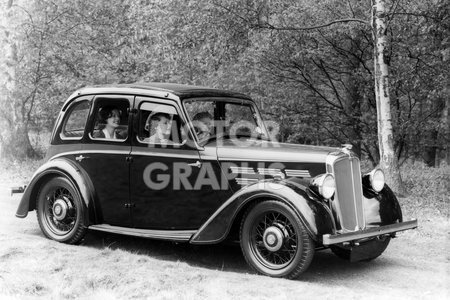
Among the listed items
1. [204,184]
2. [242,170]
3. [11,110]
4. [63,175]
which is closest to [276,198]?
[242,170]

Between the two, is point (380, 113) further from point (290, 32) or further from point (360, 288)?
point (360, 288)

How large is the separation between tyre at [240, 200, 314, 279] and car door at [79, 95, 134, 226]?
1652mm

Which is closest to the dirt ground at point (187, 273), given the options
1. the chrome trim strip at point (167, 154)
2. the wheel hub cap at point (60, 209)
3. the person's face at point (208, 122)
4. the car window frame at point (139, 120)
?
the wheel hub cap at point (60, 209)

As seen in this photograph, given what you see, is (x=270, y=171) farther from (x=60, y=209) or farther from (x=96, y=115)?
(x=60, y=209)

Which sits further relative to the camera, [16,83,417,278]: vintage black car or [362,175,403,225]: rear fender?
[362,175,403,225]: rear fender

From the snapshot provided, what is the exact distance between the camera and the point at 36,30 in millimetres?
15836

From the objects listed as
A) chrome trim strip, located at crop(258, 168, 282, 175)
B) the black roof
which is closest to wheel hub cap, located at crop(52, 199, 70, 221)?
the black roof

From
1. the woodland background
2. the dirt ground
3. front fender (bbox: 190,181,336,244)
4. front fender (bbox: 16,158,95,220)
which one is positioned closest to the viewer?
the dirt ground

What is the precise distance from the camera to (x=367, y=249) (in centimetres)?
566

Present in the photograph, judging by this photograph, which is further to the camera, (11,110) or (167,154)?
(11,110)

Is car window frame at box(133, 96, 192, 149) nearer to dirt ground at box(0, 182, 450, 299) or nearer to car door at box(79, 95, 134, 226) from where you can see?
car door at box(79, 95, 134, 226)

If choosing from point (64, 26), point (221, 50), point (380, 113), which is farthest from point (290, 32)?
point (64, 26)

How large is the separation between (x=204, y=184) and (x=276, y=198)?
98cm

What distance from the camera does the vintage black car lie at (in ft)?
17.6
